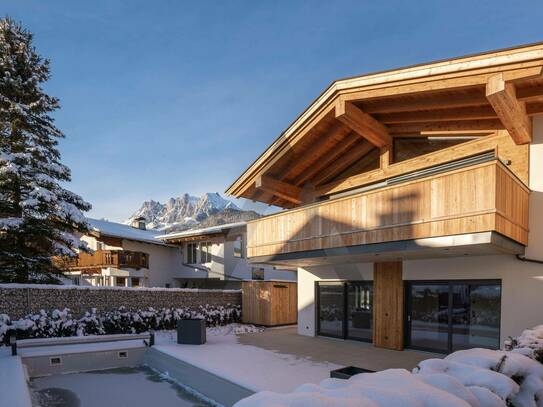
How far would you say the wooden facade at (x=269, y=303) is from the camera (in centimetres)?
Result: 1520

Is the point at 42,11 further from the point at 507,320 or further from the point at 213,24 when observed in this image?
the point at 507,320

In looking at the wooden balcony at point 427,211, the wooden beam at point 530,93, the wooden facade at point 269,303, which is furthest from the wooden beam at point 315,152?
the wooden facade at point 269,303

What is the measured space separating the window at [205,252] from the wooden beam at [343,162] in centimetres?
Result: 1352

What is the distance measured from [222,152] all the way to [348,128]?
41.6ft

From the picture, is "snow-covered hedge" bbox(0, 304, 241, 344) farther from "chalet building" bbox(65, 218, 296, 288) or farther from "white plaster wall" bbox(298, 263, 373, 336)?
"chalet building" bbox(65, 218, 296, 288)

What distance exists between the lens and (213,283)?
25812mm

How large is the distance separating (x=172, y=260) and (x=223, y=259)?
5.77m

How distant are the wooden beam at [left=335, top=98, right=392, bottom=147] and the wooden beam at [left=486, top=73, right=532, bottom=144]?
327cm

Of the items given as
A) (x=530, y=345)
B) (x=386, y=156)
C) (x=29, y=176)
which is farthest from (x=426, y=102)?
(x=29, y=176)

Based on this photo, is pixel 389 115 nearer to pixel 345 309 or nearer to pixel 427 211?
pixel 427 211

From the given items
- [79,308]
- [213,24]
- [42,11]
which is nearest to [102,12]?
[42,11]

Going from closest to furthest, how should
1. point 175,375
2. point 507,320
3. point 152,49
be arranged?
point 507,320 → point 175,375 → point 152,49

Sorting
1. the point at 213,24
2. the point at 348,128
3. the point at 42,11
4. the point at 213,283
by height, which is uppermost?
the point at 213,24

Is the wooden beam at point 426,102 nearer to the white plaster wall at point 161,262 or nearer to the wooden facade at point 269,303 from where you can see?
the wooden facade at point 269,303
